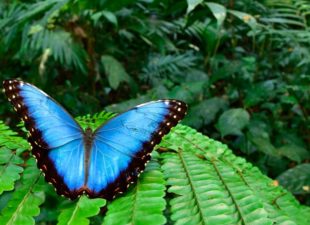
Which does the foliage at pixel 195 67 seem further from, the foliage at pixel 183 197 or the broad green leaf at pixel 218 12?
the foliage at pixel 183 197

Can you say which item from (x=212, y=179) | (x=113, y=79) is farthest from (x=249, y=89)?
(x=212, y=179)

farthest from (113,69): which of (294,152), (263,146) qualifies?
(294,152)

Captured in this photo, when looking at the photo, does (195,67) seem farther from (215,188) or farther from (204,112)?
(215,188)

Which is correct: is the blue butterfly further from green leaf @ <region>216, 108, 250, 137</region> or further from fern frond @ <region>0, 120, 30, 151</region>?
green leaf @ <region>216, 108, 250, 137</region>

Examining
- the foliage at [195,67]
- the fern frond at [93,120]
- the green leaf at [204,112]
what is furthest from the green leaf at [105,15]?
the fern frond at [93,120]

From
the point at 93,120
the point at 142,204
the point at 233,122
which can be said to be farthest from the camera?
the point at 233,122

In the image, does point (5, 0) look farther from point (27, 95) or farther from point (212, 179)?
point (212, 179)
